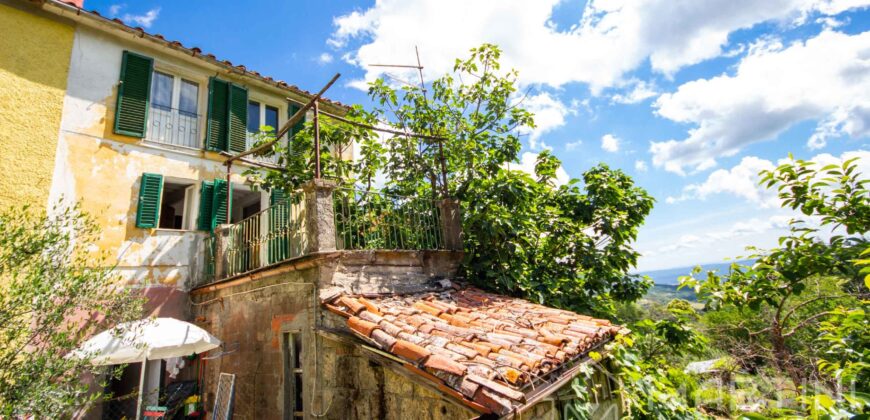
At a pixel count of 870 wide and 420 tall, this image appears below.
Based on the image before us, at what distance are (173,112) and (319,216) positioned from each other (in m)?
6.72

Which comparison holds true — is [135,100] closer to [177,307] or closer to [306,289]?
[177,307]

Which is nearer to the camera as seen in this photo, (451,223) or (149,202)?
(451,223)

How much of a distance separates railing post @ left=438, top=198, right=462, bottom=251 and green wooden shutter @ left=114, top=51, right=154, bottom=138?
7.02 metres

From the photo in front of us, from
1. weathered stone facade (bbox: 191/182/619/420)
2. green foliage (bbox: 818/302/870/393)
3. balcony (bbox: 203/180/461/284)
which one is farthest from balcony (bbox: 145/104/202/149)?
green foliage (bbox: 818/302/870/393)

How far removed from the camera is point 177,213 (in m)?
11.6

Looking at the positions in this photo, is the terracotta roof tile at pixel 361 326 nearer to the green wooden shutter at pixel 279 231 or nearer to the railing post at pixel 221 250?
the green wooden shutter at pixel 279 231

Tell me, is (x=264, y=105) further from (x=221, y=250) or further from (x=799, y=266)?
(x=799, y=266)

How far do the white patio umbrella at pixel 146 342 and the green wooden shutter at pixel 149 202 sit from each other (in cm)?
302

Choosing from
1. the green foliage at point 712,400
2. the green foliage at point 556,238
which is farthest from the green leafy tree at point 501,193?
the green foliage at point 712,400

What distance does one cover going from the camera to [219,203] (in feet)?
30.6

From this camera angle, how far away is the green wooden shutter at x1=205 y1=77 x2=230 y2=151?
9.56 meters

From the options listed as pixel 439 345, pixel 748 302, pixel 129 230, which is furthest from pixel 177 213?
pixel 748 302

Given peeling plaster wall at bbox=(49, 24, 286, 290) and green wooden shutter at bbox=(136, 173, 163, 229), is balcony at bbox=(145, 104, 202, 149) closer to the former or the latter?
peeling plaster wall at bbox=(49, 24, 286, 290)

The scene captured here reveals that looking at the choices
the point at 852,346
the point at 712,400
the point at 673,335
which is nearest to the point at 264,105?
the point at 673,335
